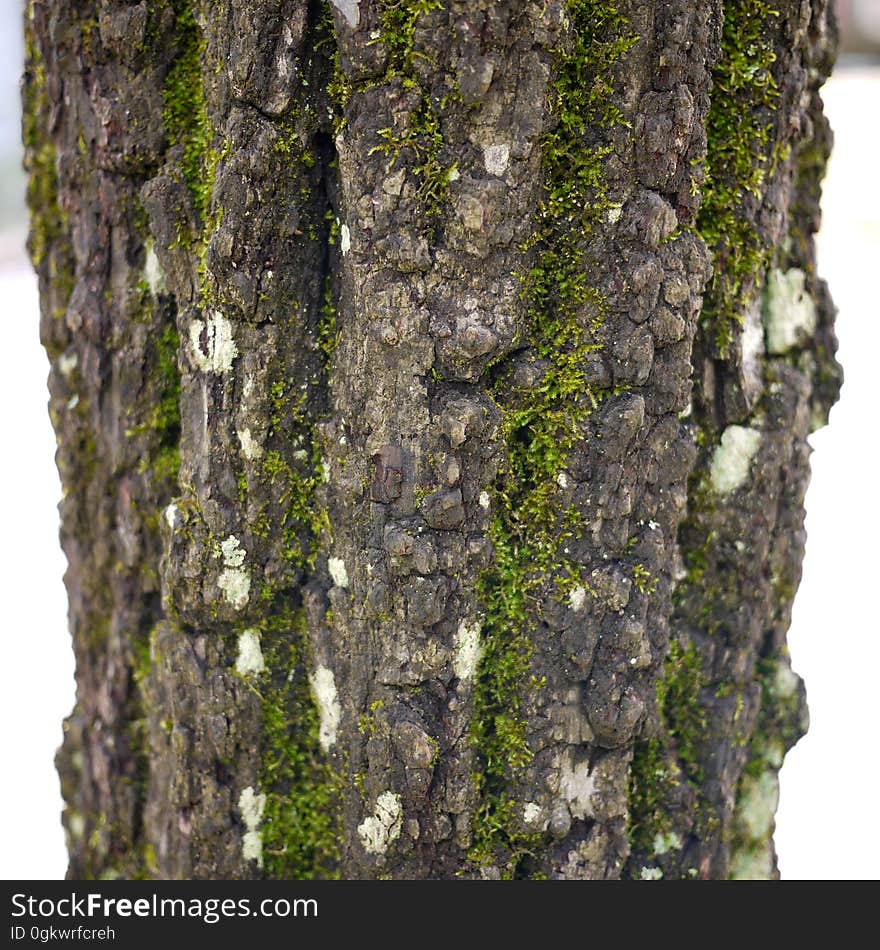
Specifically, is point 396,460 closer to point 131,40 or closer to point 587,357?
point 587,357

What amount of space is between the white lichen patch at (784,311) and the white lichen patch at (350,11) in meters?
0.79

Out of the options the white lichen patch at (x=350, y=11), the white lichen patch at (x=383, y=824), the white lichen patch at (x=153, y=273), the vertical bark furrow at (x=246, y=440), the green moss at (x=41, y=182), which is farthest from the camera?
the green moss at (x=41, y=182)

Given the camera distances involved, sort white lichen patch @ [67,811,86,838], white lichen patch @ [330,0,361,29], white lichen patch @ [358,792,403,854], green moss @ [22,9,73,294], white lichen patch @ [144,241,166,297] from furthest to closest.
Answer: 1. white lichen patch @ [67,811,86,838]
2. green moss @ [22,9,73,294]
3. white lichen patch @ [144,241,166,297]
4. white lichen patch @ [358,792,403,854]
5. white lichen patch @ [330,0,361,29]

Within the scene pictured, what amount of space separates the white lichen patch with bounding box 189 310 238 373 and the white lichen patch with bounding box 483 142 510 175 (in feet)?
1.49

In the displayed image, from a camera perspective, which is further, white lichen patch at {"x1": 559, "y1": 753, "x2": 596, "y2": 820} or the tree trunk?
white lichen patch at {"x1": 559, "y1": 753, "x2": 596, "y2": 820}

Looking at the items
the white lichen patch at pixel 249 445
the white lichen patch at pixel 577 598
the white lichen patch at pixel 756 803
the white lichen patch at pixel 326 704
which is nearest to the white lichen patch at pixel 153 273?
the white lichen patch at pixel 249 445

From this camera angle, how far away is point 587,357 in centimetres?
135

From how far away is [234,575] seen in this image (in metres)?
1.48

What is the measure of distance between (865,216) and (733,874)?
3.38 m

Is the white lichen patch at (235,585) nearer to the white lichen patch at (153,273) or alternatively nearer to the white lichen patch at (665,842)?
the white lichen patch at (153,273)

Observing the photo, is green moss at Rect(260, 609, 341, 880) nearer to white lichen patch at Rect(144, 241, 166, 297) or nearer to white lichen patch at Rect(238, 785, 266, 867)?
white lichen patch at Rect(238, 785, 266, 867)

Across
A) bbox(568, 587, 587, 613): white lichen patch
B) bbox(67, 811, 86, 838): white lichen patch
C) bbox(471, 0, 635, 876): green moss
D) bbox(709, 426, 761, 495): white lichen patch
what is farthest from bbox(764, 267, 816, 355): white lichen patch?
bbox(67, 811, 86, 838): white lichen patch

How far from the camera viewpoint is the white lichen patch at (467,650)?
1412 mm

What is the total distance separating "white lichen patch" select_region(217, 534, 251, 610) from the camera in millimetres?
1467
